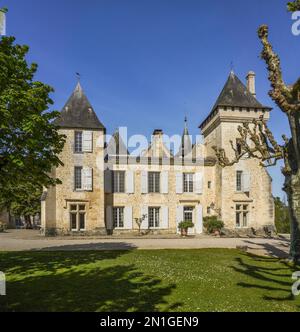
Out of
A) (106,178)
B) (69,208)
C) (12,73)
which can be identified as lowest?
(69,208)

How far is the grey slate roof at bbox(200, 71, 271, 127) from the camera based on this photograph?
2455cm

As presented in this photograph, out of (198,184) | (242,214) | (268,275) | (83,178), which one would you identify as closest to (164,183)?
(198,184)

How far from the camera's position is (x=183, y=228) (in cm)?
2228

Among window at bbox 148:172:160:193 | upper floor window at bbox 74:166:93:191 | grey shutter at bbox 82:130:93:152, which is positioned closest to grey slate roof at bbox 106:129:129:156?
window at bbox 148:172:160:193

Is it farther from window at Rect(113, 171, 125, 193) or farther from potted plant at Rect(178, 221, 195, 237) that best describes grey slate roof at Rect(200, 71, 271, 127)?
potted plant at Rect(178, 221, 195, 237)

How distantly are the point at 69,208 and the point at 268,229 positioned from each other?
15.0 metres

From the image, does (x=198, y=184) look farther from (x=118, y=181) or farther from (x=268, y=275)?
(x=268, y=275)

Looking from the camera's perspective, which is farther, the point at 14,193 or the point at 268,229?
the point at 268,229

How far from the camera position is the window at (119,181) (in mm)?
23891

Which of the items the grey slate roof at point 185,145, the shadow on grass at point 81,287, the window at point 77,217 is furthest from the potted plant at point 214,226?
the shadow on grass at point 81,287

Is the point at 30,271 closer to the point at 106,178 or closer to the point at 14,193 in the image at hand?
the point at 14,193
